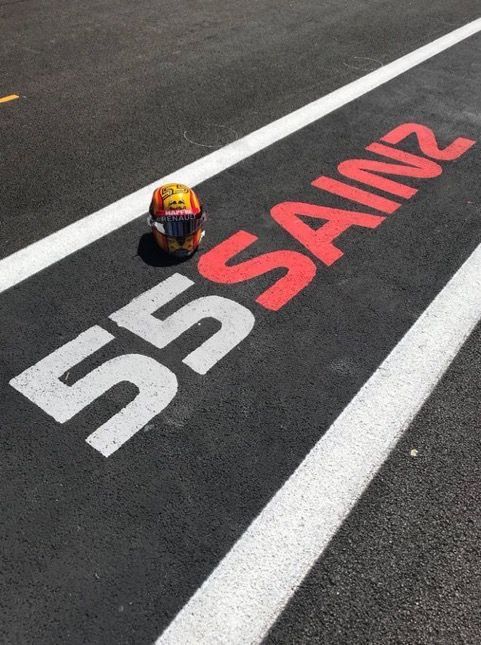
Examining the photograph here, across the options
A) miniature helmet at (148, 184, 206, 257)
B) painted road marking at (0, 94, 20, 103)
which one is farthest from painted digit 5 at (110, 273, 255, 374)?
painted road marking at (0, 94, 20, 103)

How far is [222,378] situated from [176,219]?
159 cm

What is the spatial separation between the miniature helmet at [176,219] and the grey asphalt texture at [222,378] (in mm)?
226

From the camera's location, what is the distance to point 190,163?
7.34 metres

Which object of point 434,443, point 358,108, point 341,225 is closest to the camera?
point 434,443

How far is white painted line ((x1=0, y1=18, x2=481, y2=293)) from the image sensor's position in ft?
18.6

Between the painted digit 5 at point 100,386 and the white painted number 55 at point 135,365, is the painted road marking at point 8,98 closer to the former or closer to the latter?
the white painted number 55 at point 135,365

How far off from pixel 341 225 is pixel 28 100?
203 inches

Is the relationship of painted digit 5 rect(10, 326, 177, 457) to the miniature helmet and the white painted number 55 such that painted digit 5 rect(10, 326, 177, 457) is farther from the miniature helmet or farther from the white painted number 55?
the miniature helmet

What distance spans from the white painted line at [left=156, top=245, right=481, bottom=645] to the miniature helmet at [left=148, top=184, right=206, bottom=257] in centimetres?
203

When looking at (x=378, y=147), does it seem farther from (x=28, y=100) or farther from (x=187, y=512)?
(x=187, y=512)

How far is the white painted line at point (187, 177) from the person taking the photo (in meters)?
5.68

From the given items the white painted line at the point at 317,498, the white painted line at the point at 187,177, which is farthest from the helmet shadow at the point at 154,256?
the white painted line at the point at 317,498

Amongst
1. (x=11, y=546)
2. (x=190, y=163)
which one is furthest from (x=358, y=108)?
(x=11, y=546)

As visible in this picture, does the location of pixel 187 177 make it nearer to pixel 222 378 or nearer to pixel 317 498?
pixel 222 378
